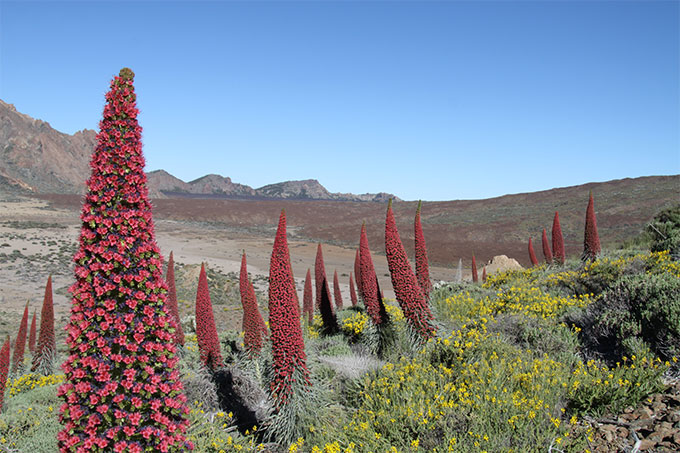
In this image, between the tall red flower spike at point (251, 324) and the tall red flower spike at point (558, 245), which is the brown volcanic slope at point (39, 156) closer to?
the tall red flower spike at point (558, 245)

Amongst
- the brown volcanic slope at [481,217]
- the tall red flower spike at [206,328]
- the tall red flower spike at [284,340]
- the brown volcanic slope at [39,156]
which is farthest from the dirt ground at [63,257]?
the brown volcanic slope at [39,156]

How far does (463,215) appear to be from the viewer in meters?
62.8

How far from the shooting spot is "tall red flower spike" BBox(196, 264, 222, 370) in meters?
6.42

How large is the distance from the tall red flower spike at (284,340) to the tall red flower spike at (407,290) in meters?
1.92

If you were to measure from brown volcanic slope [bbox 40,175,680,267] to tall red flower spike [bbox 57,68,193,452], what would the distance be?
102 feet

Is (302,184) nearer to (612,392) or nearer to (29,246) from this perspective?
(29,246)

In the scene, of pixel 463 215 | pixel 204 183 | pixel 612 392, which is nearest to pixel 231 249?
pixel 463 215

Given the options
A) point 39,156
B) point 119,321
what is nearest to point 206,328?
point 119,321

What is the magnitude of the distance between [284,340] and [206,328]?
220 centimetres

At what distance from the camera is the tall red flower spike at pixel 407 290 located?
629cm

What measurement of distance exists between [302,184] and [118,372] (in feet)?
652

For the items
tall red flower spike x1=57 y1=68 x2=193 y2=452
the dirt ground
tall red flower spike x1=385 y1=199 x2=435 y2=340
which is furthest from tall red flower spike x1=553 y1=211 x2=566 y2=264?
tall red flower spike x1=57 y1=68 x2=193 y2=452

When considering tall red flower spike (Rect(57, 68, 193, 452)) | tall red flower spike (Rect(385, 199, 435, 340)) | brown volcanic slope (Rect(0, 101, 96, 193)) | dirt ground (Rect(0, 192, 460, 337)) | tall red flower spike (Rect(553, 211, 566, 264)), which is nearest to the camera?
tall red flower spike (Rect(57, 68, 193, 452))

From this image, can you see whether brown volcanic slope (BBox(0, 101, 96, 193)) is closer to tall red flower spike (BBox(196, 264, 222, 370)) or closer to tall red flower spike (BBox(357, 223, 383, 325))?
tall red flower spike (BBox(196, 264, 222, 370))
